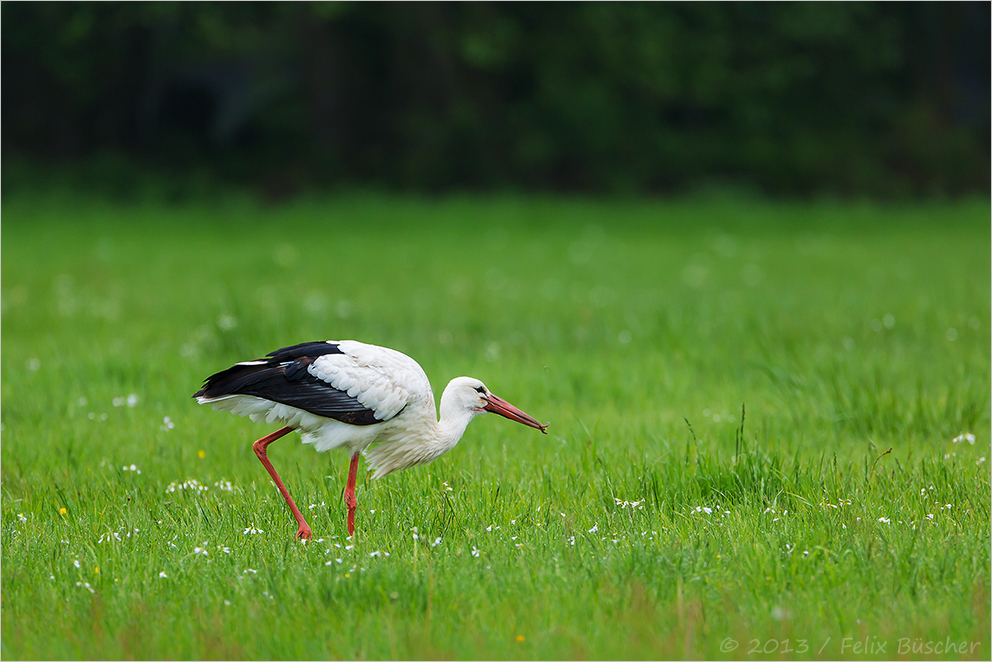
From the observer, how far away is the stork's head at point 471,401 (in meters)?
4.52

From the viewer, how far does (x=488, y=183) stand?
2747cm

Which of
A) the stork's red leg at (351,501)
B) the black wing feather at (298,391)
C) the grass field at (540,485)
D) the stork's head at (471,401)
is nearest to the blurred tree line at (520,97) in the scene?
the grass field at (540,485)

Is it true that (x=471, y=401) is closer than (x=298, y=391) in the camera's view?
No

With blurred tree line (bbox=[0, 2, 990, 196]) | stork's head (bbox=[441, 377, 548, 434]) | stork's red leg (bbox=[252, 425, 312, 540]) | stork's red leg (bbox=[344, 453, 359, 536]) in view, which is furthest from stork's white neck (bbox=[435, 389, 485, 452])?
blurred tree line (bbox=[0, 2, 990, 196])

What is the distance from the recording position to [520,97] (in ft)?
98.6

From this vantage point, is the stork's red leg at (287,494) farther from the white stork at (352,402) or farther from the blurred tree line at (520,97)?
the blurred tree line at (520,97)

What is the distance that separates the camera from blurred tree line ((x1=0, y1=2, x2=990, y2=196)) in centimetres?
2731

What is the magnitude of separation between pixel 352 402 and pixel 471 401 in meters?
0.57

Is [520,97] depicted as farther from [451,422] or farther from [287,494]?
[287,494]

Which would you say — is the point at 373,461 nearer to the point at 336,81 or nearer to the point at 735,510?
the point at 735,510

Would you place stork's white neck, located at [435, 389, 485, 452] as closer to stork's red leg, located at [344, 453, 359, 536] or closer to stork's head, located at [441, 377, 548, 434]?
stork's head, located at [441, 377, 548, 434]

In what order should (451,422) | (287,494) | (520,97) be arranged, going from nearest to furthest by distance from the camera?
(287,494), (451,422), (520,97)

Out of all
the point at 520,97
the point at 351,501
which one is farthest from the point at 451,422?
the point at 520,97

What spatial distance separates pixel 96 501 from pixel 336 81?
2552cm
